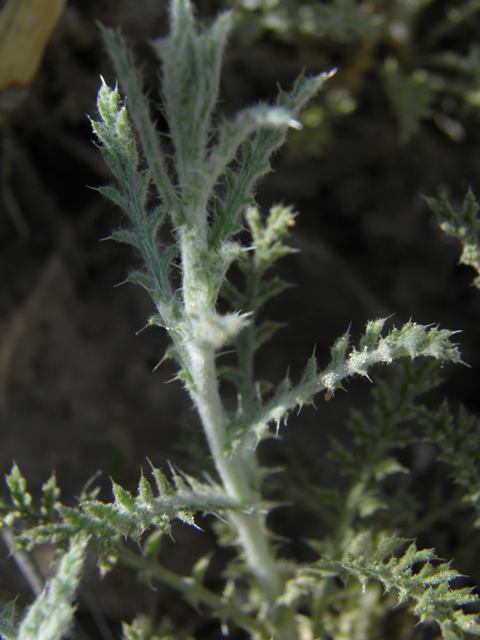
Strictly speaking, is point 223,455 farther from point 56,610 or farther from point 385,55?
point 385,55

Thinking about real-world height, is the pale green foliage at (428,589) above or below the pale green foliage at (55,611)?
below

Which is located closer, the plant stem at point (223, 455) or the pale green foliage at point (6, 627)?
the pale green foliage at point (6, 627)

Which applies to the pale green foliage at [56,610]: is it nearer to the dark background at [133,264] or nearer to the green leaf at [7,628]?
the green leaf at [7,628]

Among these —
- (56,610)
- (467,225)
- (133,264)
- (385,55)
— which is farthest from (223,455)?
(385,55)

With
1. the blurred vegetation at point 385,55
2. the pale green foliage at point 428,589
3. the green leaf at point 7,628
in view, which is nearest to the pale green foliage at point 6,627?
the green leaf at point 7,628

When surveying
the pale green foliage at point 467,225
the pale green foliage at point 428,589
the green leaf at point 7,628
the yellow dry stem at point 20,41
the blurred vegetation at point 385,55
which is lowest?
the pale green foliage at point 428,589

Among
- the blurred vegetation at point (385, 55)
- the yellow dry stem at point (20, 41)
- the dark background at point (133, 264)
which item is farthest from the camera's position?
the blurred vegetation at point (385, 55)

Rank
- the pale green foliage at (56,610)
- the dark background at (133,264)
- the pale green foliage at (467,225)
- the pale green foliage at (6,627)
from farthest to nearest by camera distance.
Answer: the dark background at (133,264) < the pale green foliage at (467,225) < the pale green foliage at (6,627) < the pale green foliage at (56,610)

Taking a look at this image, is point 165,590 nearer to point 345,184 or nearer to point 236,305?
point 236,305
